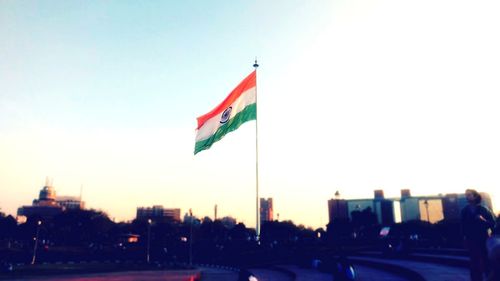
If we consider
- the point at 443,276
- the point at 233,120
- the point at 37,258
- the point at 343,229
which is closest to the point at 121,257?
the point at 37,258

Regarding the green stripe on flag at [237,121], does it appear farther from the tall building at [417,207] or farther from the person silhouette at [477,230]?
the tall building at [417,207]

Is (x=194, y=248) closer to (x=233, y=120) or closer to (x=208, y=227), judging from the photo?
(x=208, y=227)

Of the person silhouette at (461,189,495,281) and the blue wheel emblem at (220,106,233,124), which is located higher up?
the blue wheel emblem at (220,106,233,124)

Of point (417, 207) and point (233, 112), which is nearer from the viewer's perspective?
point (233, 112)

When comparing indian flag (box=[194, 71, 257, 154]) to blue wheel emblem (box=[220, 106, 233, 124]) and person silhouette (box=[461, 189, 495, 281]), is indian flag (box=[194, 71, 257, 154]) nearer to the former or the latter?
blue wheel emblem (box=[220, 106, 233, 124])

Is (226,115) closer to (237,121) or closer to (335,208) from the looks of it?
(237,121)

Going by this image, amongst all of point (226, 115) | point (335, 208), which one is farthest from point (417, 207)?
point (226, 115)

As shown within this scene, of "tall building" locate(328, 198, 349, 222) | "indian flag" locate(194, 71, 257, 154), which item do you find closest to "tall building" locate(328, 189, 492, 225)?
"tall building" locate(328, 198, 349, 222)

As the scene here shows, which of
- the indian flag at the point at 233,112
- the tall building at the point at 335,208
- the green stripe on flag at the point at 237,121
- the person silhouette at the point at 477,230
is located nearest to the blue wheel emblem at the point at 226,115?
the indian flag at the point at 233,112
